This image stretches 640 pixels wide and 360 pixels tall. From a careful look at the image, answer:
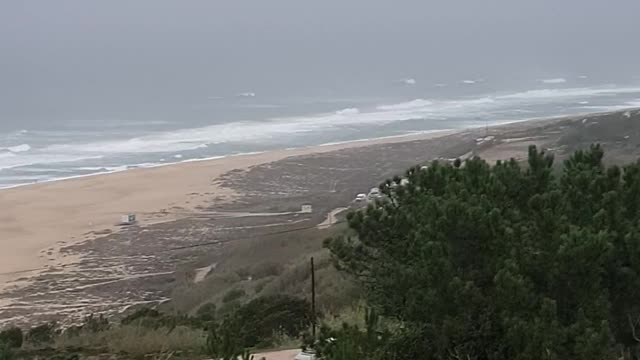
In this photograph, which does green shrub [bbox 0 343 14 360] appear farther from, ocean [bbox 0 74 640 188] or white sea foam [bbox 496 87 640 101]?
white sea foam [bbox 496 87 640 101]

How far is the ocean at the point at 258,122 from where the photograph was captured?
45000 mm

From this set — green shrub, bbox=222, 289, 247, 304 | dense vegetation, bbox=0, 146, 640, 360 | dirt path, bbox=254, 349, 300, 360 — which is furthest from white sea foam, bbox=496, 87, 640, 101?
dense vegetation, bbox=0, 146, 640, 360

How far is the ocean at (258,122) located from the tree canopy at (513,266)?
33.9m

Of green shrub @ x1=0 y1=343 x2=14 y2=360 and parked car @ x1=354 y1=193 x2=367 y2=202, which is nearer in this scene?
green shrub @ x1=0 y1=343 x2=14 y2=360

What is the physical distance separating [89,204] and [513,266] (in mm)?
29327

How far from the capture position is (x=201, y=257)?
23.5m

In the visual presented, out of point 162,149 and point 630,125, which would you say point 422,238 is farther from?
point 162,149

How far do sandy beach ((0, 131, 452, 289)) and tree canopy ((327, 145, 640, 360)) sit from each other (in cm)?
1853

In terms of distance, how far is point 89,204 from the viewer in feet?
108

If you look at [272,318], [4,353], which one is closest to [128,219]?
[272,318]

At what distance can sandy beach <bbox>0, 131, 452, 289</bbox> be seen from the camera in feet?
86.4

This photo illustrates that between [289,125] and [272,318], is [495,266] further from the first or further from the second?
[289,125]

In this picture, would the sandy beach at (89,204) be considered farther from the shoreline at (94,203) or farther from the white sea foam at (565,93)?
the white sea foam at (565,93)

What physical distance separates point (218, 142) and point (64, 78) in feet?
157
